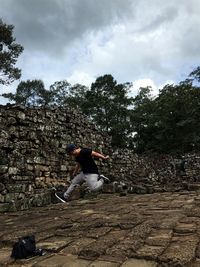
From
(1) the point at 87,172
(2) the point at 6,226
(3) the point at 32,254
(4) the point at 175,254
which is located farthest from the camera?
(1) the point at 87,172

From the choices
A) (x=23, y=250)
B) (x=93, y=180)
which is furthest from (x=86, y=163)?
(x=23, y=250)

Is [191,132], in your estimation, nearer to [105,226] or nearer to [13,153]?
[13,153]

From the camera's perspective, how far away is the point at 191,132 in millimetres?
33156

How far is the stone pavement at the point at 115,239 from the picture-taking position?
10.1 ft

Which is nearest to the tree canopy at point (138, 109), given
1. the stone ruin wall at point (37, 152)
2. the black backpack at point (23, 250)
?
the stone ruin wall at point (37, 152)

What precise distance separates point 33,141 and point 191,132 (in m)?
25.5

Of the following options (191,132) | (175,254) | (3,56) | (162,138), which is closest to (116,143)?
(162,138)

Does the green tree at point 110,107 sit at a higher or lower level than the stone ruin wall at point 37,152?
higher

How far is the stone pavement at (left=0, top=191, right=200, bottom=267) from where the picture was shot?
3.08m

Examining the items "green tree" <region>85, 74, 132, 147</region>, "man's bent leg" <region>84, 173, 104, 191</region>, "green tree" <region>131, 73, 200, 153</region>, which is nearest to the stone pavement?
"man's bent leg" <region>84, 173, 104, 191</region>

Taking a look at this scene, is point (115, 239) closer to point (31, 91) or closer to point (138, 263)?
point (138, 263)

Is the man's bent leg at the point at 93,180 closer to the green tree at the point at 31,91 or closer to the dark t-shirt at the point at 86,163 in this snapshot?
the dark t-shirt at the point at 86,163

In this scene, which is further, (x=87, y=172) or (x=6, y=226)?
(x=87, y=172)

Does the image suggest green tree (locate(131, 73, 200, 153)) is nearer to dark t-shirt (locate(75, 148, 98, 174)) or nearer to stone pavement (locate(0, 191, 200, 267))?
dark t-shirt (locate(75, 148, 98, 174))
